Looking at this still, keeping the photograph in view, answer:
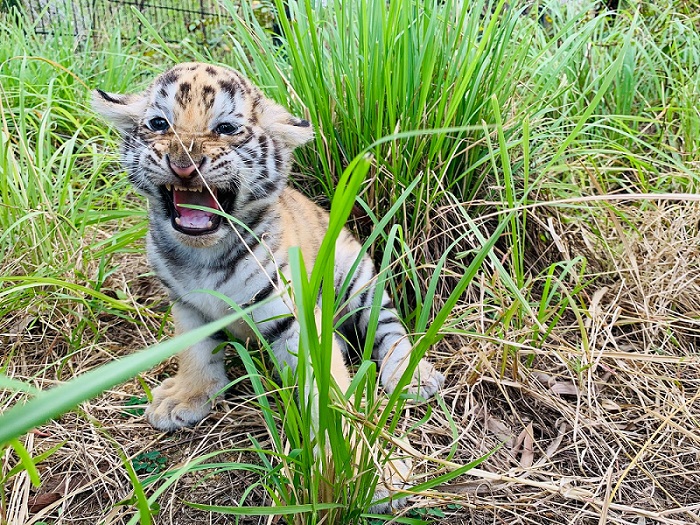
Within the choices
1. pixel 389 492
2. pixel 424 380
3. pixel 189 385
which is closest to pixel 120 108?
pixel 189 385

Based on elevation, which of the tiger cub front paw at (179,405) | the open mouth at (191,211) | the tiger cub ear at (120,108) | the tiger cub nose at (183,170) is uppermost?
the tiger cub ear at (120,108)

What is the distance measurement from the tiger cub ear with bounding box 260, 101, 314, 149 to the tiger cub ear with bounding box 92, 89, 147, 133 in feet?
1.23

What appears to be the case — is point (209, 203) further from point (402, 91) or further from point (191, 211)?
point (402, 91)

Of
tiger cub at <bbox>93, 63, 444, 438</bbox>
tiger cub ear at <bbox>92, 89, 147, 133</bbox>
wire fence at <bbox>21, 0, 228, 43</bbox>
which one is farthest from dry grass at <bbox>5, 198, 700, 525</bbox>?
wire fence at <bbox>21, 0, 228, 43</bbox>

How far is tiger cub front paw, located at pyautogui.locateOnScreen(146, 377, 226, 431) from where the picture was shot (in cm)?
199

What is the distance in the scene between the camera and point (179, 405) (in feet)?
6.61

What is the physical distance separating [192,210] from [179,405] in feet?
2.01

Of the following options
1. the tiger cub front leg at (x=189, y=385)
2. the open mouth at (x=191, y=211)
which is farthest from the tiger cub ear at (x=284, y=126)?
the tiger cub front leg at (x=189, y=385)

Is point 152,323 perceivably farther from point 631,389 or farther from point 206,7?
point 206,7

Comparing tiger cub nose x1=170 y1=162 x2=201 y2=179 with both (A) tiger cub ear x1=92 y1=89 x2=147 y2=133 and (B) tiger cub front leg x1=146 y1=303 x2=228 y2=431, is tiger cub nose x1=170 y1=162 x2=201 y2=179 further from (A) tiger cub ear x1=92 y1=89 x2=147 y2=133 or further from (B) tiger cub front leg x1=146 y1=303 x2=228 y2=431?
(B) tiger cub front leg x1=146 y1=303 x2=228 y2=431

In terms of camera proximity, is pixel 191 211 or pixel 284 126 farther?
pixel 284 126

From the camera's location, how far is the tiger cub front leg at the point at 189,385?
6.55 feet

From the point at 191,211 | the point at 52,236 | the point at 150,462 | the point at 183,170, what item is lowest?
the point at 150,462

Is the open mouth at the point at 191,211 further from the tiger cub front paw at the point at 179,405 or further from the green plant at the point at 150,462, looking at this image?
the green plant at the point at 150,462
